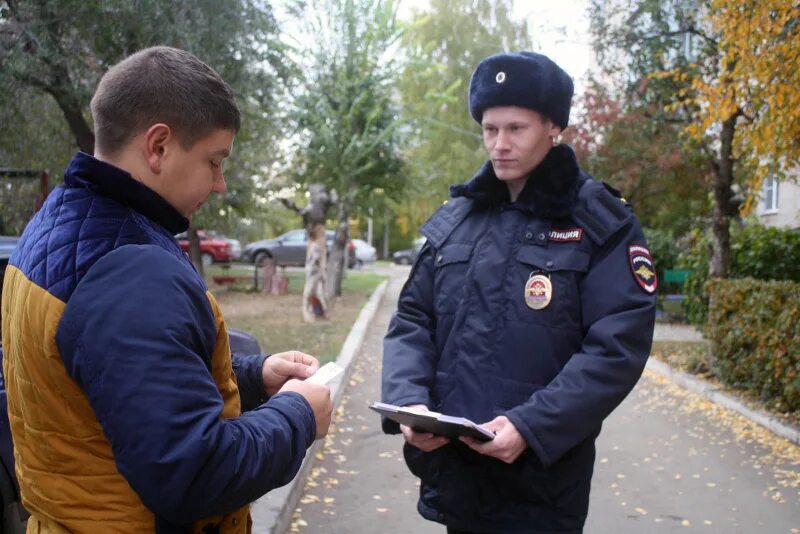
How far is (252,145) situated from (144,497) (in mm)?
12836

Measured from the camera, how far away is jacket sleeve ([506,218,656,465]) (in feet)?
7.08

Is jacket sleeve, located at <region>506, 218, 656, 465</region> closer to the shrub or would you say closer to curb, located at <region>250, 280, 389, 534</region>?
curb, located at <region>250, 280, 389, 534</region>

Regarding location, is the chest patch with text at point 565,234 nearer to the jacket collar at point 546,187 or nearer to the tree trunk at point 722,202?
the jacket collar at point 546,187

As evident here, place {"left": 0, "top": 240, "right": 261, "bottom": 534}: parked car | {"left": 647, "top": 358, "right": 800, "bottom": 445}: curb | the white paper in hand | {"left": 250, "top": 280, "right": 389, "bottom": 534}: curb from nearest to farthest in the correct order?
1. the white paper in hand
2. {"left": 0, "top": 240, "right": 261, "bottom": 534}: parked car
3. {"left": 250, "top": 280, "right": 389, "bottom": 534}: curb
4. {"left": 647, "top": 358, "right": 800, "bottom": 445}: curb

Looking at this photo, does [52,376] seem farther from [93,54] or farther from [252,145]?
[252,145]

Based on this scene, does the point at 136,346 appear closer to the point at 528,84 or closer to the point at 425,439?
the point at 425,439

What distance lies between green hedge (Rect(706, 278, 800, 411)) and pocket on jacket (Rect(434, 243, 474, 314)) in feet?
17.0

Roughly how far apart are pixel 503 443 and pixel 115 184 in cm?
124

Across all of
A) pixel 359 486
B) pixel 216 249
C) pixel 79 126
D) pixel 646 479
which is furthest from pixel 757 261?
pixel 216 249

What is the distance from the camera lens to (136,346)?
1326 mm

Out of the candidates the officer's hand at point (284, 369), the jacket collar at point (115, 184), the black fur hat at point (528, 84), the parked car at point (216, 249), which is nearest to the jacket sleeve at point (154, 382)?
the jacket collar at point (115, 184)

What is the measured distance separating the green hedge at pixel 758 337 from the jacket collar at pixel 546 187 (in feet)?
16.6

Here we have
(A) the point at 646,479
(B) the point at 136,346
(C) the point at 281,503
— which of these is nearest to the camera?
(B) the point at 136,346

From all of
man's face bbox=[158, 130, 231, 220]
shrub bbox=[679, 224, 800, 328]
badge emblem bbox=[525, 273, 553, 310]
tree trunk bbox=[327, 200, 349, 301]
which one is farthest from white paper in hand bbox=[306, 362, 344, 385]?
tree trunk bbox=[327, 200, 349, 301]
